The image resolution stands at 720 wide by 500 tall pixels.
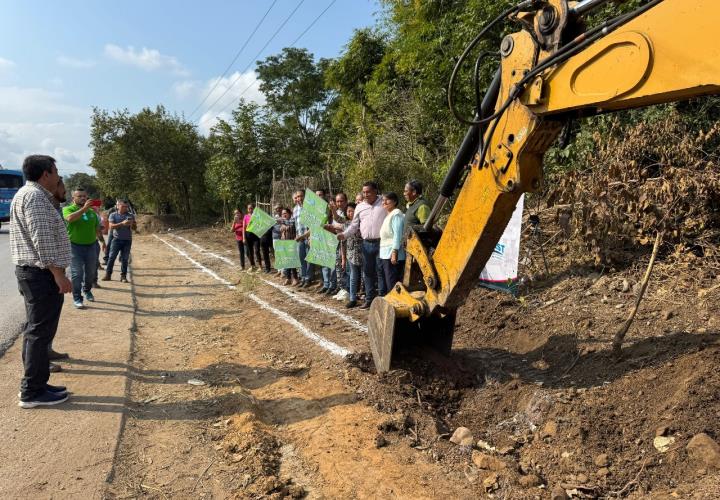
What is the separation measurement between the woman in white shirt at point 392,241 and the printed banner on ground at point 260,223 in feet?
15.3

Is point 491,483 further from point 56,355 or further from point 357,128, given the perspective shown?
point 357,128

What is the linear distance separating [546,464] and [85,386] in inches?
167

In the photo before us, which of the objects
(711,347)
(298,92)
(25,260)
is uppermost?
(298,92)

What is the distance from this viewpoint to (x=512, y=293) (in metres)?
6.59

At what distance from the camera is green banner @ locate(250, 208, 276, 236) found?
1120cm

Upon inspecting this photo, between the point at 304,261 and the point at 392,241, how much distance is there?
3.45 metres

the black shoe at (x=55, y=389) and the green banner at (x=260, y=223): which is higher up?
the green banner at (x=260, y=223)

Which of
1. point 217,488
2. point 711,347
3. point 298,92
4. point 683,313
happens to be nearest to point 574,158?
point 683,313

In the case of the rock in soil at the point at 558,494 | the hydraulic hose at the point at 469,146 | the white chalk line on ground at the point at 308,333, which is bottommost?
the rock in soil at the point at 558,494

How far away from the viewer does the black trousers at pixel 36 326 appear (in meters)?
4.20

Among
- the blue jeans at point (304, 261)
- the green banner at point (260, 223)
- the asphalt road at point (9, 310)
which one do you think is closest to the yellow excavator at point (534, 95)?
the asphalt road at point (9, 310)

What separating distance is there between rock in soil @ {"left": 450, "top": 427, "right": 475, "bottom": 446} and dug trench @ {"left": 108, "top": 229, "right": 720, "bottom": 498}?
27mm

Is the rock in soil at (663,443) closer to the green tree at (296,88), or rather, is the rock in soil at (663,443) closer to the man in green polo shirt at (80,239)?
the man in green polo shirt at (80,239)

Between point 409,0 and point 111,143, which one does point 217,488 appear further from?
point 111,143
